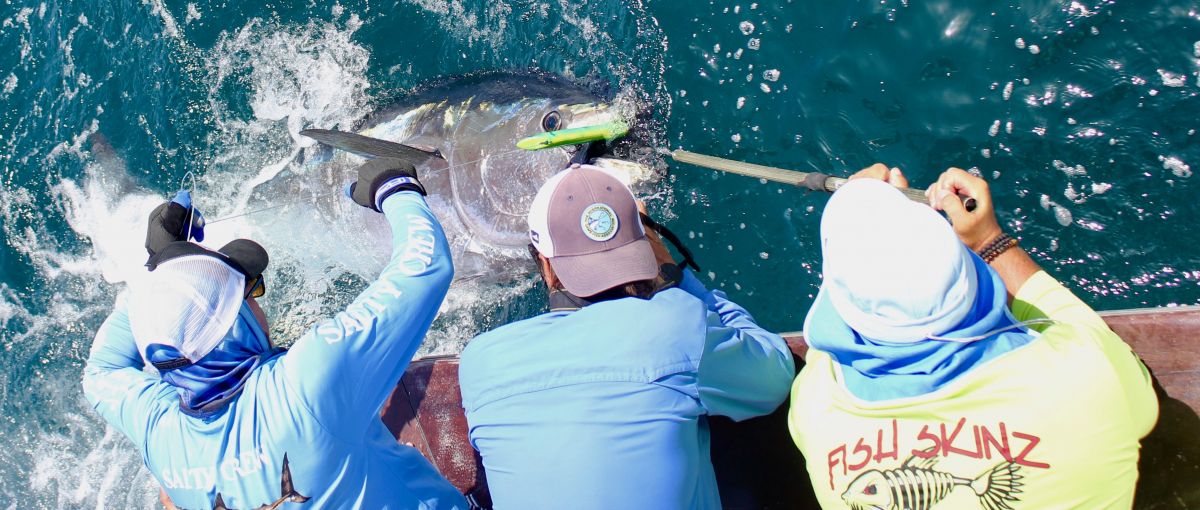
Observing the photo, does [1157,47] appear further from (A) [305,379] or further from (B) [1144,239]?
(A) [305,379]

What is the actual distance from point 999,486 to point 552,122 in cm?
265

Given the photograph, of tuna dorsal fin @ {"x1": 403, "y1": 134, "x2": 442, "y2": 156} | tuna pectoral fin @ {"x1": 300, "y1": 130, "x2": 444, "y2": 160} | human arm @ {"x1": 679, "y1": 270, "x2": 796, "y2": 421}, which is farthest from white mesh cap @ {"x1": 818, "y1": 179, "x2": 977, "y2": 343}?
tuna dorsal fin @ {"x1": 403, "y1": 134, "x2": 442, "y2": 156}

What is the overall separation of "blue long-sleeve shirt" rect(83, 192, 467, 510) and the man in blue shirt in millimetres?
372

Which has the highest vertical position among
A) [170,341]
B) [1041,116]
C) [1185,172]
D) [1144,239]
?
[170,341]

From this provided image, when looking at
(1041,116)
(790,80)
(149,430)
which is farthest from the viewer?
(790,80)

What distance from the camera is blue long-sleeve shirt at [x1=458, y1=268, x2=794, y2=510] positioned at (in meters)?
1.95

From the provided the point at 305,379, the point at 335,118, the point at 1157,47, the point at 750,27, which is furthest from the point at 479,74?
the point at 1157,47

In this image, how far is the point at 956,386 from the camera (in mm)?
1794

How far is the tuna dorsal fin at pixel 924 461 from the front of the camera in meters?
1.83

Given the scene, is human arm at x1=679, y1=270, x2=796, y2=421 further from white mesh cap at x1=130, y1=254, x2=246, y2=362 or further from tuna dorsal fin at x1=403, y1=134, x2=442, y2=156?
tuna dorsal fin at x1=403, y1=134, x2=442, y2=156

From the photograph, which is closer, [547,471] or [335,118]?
[547,471]

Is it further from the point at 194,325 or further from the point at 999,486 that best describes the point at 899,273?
the point at 194,325

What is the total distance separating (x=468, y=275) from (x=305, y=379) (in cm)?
193

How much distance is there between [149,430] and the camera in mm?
2377
